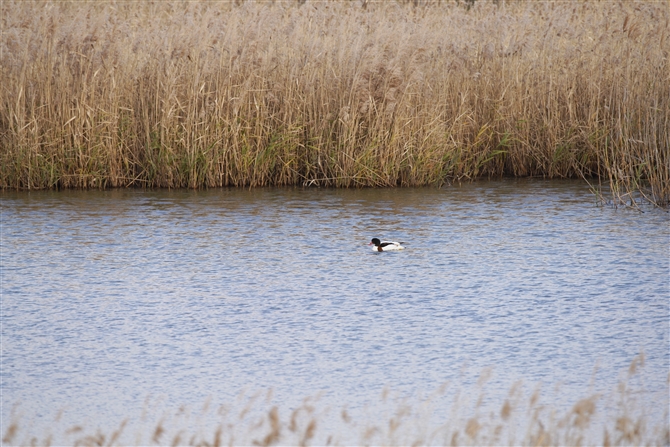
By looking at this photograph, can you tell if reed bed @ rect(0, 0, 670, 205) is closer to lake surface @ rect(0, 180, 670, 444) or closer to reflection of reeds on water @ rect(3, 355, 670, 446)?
lake surface @ rect(0, 180, 670, 444)

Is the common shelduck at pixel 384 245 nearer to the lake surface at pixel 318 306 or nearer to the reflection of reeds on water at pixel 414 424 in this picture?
the lake surface at pixel 318 306

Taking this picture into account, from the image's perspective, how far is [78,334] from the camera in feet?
14.1

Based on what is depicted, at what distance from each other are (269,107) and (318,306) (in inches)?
156

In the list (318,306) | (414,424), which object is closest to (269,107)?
(318,306)

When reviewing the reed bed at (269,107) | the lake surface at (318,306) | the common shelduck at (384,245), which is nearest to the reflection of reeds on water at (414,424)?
the lake surface at (318,306)

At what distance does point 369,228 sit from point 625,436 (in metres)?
4.18

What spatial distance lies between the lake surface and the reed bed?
2.47 ft

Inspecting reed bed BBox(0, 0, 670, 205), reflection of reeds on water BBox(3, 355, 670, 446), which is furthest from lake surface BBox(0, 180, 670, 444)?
reed bed BBox(0, 0, 670, 205)

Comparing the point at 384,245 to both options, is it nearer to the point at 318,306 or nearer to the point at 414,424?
the point at 318,306

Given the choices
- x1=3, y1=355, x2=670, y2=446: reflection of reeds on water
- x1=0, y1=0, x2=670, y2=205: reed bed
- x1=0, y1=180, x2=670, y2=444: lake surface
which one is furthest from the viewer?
x1=0, y1=0, x2=670, y2=205: reed bed

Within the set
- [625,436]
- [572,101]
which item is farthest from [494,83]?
[625,436]

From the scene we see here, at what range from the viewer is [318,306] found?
470 cm

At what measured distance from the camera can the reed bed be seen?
815 centimetres

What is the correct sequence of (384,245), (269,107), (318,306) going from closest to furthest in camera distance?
(318,306)
(384,245)
(269,107)
